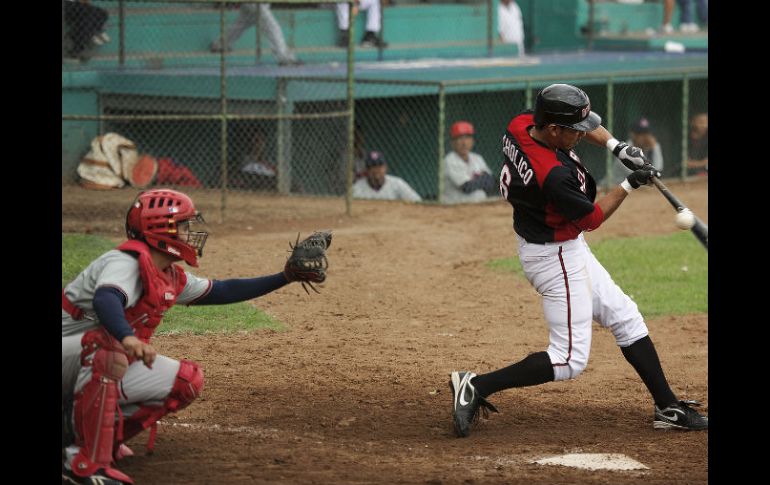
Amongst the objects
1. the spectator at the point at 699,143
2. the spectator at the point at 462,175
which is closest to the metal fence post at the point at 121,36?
the spectator at the point at 462,175

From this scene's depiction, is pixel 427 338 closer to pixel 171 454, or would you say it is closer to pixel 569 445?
pixel 569 445

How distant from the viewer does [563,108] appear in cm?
560

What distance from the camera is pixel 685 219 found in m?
5.58

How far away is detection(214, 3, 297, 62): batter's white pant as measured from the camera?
49.1ft

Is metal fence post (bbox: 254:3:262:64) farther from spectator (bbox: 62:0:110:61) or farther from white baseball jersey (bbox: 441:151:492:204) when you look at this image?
white baseball jersey (bbox: 441:151:492:204)

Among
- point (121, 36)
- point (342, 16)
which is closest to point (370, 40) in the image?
point (342, 16)

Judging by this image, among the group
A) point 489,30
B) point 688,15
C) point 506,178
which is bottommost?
point 506,178

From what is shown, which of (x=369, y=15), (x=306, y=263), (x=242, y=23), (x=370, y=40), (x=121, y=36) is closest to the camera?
(x=306, y=263)

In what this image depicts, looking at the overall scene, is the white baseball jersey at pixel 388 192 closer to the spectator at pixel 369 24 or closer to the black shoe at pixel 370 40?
the spectator at pixel 369 24

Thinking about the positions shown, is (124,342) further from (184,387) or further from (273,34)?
(273,34)

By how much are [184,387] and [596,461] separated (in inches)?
75.4

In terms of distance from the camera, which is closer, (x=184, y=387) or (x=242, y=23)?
(x=184, y=387)
